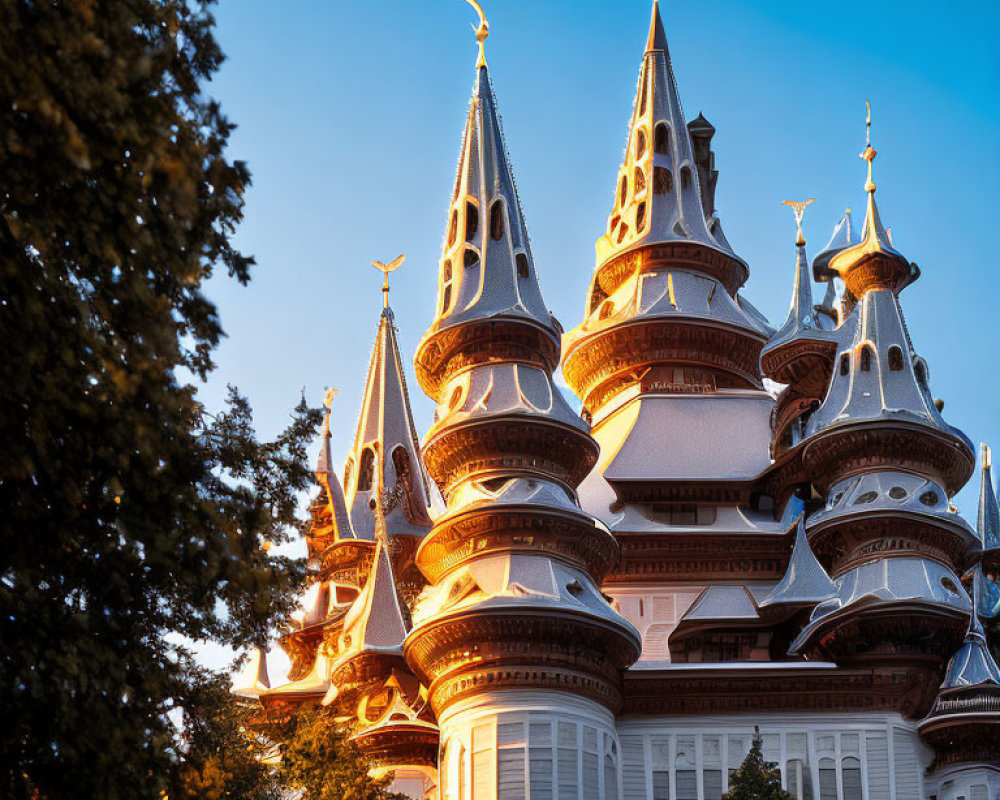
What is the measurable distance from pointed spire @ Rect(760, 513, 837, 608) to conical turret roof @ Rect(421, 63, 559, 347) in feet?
21.6

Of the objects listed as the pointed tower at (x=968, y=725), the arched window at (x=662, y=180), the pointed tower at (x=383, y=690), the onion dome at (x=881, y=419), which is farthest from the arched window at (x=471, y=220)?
the pointed tower at (x=968, y=725)

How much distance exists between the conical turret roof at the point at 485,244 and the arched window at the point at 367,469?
7.27 m

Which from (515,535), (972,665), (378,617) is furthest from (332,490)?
(972,665)

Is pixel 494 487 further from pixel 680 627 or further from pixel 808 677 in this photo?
pixel 808 677

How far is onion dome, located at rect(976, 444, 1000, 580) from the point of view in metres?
43.0

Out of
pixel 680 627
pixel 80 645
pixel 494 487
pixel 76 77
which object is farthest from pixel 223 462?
pixel 680 627

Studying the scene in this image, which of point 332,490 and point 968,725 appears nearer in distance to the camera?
point 968,725

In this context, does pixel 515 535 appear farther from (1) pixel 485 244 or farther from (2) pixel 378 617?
(1) pixel 485 244

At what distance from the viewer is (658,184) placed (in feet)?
144

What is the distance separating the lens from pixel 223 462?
567 inches

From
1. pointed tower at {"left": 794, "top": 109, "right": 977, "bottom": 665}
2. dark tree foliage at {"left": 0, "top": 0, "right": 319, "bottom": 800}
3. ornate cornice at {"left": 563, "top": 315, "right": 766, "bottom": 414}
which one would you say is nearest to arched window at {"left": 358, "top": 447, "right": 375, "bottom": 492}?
ornate cornice at {"left": 563, "top": 315, "right": 766, "bottom": 414}

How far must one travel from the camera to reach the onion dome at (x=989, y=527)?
43.0 meters

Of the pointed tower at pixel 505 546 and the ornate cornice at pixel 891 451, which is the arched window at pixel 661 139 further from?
the ornate cornice at pixel 891 451

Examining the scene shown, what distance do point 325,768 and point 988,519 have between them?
22.7m
